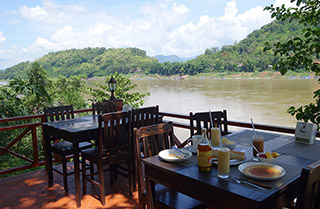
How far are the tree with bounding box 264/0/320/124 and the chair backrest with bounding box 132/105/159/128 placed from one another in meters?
1.46

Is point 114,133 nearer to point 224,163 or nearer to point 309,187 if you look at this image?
point 224,163

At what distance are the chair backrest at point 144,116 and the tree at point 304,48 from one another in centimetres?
146

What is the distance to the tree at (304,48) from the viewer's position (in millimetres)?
2701

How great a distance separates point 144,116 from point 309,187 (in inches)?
88.2

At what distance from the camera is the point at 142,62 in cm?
4219

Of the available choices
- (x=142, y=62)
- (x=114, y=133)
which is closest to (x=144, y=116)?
(x=114, y=133)

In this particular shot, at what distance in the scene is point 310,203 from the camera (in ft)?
3.68

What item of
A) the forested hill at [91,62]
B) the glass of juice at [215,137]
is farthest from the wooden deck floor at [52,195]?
the forested hill at [91,62]

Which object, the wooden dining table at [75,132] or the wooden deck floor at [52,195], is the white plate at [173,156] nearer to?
the wooden deck floor at [52,195]

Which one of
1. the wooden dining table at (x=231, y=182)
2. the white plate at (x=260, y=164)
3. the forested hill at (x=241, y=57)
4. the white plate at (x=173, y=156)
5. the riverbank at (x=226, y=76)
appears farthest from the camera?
the riverbank at (x=226, y=76)

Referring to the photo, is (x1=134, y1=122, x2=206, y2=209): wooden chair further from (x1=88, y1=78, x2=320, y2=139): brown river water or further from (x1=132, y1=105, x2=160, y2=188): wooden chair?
(x1=88, y1=78, x2=320, y2=139): brown river water

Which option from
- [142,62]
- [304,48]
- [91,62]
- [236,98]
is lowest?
[236,98]

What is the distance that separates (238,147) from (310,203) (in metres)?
0.95

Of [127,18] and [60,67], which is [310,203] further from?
[127,18]
